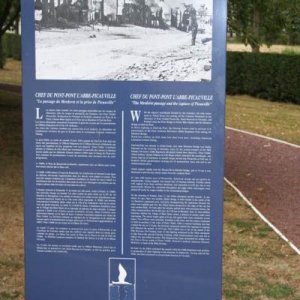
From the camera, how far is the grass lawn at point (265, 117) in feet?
49.2

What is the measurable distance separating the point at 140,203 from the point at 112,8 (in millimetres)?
1039

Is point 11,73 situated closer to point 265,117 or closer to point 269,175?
point 265,117

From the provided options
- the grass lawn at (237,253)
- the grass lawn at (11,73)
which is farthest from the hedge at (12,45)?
the grass lawn at (237,253)

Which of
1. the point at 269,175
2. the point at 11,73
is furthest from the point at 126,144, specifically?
the point at 11,73

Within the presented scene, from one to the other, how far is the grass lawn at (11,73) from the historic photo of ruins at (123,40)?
71.0 ft

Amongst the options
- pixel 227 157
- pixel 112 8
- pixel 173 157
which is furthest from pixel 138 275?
pixel 227 157

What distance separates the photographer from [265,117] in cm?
1753

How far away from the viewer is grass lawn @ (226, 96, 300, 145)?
1499cm

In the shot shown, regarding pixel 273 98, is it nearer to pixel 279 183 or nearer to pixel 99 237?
pixel 279 183

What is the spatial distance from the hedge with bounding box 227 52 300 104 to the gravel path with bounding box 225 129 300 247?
690cm

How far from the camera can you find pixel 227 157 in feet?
38.3

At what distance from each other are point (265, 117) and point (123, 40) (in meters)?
14.0

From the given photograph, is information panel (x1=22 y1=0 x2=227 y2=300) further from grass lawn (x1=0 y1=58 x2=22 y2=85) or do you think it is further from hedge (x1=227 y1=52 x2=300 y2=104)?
grass lawn (x1=0 y1=58 x2=22 y2=85)

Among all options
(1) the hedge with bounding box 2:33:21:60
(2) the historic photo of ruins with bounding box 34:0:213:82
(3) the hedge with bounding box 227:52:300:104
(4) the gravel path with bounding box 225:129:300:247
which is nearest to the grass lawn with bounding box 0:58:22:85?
(1) the hedge with bounding box 2:33:21:60
